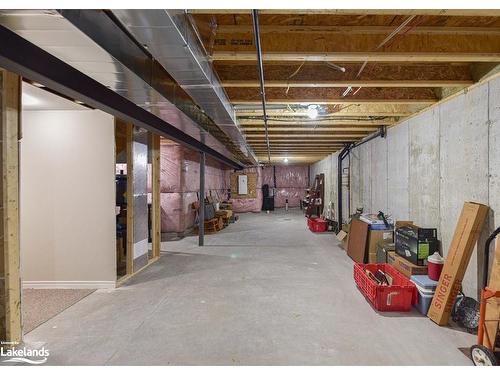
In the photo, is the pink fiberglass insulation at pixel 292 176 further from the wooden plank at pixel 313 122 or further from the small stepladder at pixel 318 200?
the wooden plank at pixel 313 122

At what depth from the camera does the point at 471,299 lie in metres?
2.29

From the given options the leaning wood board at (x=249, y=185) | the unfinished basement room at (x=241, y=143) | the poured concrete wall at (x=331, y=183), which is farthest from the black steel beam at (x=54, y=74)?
the leaning wood board at (x=249, y=185)

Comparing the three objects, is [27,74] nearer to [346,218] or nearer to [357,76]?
[357,76]

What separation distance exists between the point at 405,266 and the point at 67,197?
408cm

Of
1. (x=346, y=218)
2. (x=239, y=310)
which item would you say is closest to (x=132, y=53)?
(x=239, y=310)

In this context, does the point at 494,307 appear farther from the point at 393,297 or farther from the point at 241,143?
the point at 241,143

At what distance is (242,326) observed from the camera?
86.2 inches

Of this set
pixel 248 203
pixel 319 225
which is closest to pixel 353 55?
pixel 319 225

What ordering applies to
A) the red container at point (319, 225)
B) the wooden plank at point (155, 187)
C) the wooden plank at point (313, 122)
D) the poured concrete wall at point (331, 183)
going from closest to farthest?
1. the wooden plank at point (313, 122)
2. the wooden plank at point (155, 187)
3. the red container at point (319, 225)
4. the poured concrete wall at point (331, 183)

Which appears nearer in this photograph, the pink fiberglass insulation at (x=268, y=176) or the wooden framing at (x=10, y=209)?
the wooden framing at (x=10, y=209)

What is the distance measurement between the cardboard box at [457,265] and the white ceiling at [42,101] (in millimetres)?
4162

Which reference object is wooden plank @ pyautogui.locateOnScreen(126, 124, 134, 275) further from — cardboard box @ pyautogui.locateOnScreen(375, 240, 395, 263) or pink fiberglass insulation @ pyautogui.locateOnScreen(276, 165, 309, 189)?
pink fiberglass insulation @ pyautogui.locateOnScreen(276, 165, 309, 189)

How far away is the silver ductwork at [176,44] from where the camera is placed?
117 cm

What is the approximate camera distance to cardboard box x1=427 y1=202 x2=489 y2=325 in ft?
7.33
